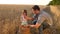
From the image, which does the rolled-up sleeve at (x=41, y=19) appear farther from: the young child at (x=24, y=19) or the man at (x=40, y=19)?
the young child at (x=24, y=19)

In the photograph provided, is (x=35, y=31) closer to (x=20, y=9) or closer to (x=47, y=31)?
(x=47, y=31)

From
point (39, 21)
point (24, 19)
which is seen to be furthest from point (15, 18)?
point (39, 21)

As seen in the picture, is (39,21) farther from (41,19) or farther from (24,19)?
(24,19)

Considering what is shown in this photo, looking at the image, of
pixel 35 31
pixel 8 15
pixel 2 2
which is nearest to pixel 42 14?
pixel 35 31

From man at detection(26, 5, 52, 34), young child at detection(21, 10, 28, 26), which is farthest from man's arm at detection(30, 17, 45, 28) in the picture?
young child at detection(21, 10, 28, 26)

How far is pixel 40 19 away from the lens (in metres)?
1.80

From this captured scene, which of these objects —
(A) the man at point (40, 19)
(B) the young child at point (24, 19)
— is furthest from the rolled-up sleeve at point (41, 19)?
(B) the young child at point (24, 19)

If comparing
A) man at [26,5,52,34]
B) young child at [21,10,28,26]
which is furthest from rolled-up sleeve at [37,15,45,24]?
young child at [21,10,28,26]

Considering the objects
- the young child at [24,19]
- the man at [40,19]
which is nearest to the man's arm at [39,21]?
the man at [40,19]

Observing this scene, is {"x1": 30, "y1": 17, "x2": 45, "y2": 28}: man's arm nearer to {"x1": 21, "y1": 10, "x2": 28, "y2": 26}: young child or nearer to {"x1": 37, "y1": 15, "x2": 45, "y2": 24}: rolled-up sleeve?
{"x1": 37, "y1": 15, "x2": 45, "y2": 24}: rolled-up sleeve

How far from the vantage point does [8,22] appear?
1.84 metres

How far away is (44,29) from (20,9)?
32 centimetres

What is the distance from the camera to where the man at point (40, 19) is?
1800mm

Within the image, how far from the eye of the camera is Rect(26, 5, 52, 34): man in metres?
1.80
